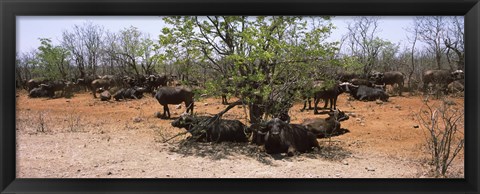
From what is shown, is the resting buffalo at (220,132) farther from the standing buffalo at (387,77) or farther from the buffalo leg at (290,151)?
the standing buffalo at (387,77)

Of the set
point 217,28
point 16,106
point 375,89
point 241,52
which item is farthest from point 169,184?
point 375,89

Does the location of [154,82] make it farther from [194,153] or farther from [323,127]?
[323,127]

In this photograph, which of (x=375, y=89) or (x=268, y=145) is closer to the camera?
(x=268, y=145)

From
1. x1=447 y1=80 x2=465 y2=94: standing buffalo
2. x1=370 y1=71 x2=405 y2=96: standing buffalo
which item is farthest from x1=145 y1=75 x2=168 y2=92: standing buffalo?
x1=447 y1=80 x2=465 y2=94: standing buffalo

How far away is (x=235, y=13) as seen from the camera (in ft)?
12.2

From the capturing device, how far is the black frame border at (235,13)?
11.9ft

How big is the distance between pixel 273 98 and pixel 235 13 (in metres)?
3.13

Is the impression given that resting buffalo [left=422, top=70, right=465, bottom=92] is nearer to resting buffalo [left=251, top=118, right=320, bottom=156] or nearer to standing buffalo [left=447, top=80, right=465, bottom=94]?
standing buffalo [left=447, top=80, right=465, bottom=94]

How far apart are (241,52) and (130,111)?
19.2 feet

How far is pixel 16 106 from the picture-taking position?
385cm

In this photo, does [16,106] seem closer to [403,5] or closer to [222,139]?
[222,139]

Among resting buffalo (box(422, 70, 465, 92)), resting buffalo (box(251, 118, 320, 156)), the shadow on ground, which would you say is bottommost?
the shadow on ground

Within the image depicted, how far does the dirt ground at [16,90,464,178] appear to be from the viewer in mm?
4938

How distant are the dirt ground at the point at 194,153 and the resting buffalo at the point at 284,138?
16 centimetres
